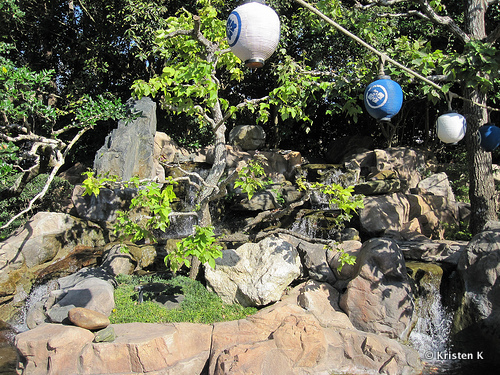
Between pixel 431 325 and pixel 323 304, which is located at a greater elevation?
pixel 323 304

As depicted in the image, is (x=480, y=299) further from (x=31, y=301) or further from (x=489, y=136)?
Result: (x=31, y=301)

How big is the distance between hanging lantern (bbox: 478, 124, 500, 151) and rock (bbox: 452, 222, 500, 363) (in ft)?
4.27

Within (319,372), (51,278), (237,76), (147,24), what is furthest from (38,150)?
(319,372)

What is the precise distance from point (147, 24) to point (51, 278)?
749cm

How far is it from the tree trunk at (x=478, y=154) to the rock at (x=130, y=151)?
721cm

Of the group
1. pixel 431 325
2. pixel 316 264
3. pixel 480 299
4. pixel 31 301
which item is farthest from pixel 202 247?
pixel 31 301

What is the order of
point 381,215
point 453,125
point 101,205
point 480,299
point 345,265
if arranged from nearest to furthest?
point 453,125 → point 480,299 → point 345,265 → point 381,215 → point 101,205

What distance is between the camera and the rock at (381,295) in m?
5.38

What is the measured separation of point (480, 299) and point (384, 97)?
11.3 ft

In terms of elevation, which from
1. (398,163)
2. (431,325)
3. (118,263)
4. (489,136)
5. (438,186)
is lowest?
(431,325)

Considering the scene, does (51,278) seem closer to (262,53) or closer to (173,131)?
(262,53)

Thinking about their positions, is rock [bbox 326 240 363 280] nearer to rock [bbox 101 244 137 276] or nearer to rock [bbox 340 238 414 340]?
rock [bbox 340 238 414 340]

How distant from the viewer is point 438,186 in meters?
10.4

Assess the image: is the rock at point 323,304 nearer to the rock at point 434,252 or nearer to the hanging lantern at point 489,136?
the rock at point 434,252
